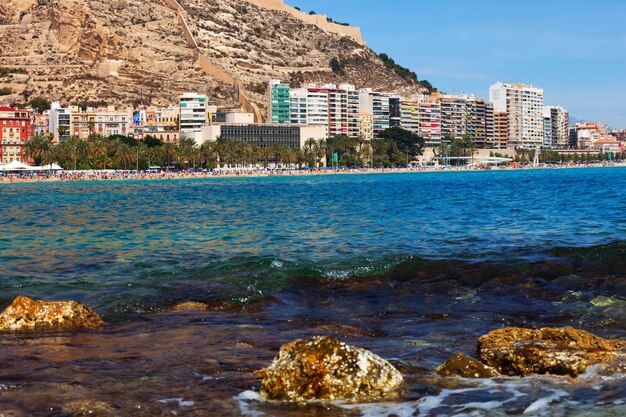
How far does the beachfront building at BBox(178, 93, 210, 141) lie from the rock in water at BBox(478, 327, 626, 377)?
155 meters

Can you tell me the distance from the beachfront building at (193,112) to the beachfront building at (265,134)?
5.00 metres

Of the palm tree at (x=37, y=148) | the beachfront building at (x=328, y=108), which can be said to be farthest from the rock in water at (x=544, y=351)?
the beachfront building at (x=328, y=108)

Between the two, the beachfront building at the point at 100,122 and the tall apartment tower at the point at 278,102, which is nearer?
the beachfront building at the point at 100,122

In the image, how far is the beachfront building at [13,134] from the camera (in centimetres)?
13850

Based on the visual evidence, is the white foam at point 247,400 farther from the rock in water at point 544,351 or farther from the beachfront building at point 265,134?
the beachfront building at point 265,134

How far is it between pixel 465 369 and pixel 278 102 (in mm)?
171198

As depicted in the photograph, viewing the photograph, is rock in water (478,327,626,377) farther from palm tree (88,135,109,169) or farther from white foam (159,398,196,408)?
palm tree (88,135,109,169)

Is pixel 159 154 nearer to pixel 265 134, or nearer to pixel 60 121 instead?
pixel 60 121

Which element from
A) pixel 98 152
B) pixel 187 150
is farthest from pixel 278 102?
pixel 98 152

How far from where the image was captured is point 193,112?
164m

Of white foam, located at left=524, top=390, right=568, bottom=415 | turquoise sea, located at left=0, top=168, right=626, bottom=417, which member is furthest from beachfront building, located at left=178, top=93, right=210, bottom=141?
white foam, located at left=524, top=390, right=568, bottom=415

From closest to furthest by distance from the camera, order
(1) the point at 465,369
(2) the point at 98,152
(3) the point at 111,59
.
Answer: (1) the point at 465,369 < (2) the point at 98,152 < (3) the point at 111,59

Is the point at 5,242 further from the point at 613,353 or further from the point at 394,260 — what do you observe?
the point at 613,353

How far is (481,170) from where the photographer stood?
18600cm
